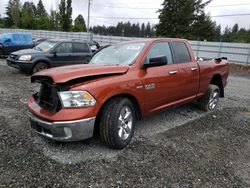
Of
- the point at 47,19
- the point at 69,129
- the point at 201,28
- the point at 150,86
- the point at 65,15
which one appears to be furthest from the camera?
the point at 47,19

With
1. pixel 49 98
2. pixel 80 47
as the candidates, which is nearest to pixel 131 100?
pixel 49 98

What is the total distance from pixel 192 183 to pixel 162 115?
2653mm

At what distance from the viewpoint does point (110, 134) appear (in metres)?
3.68

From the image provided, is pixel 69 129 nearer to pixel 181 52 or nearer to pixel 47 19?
pixel 181 52

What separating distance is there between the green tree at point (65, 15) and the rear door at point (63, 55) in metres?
47.0

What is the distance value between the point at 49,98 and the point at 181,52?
9.83 feet

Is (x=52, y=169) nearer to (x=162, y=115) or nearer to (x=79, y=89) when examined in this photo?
(x=79, y=89)

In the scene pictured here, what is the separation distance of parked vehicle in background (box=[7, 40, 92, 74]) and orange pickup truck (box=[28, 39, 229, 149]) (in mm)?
4868

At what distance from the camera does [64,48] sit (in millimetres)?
10773

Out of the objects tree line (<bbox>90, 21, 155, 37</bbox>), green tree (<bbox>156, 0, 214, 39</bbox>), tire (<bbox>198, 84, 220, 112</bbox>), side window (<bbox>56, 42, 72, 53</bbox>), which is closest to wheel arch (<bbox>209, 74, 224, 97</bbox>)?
tire (<bbox>198, 84, 220, 112</bbox>)

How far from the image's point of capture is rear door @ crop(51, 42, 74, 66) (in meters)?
10.4

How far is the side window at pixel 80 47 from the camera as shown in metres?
11.2

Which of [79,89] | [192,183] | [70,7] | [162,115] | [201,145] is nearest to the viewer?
[192,183]

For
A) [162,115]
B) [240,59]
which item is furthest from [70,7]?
[162,115]
